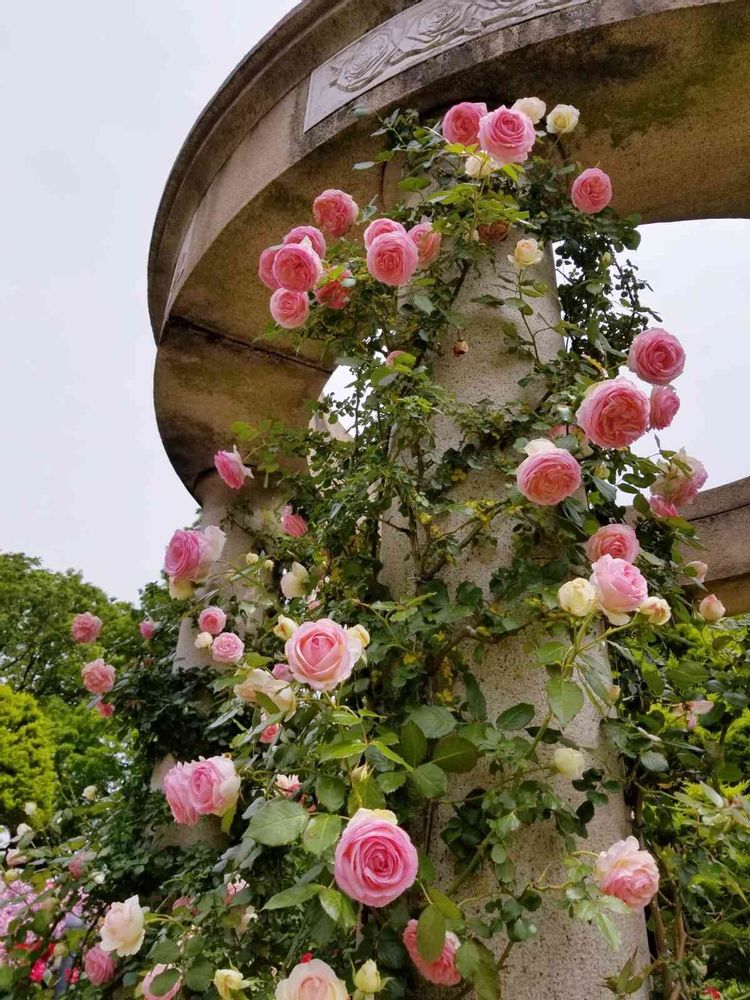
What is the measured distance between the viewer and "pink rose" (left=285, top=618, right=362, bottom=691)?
3.30ft

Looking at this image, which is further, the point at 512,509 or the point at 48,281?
the point at 48,281

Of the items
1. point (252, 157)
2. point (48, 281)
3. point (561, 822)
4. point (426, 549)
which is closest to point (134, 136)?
point (48, 281)

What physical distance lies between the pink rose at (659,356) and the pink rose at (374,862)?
1.16 metres

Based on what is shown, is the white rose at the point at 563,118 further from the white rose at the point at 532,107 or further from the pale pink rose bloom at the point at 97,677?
the pale pink rose bloom at the point at 97,677

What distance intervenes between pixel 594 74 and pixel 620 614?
191 cm

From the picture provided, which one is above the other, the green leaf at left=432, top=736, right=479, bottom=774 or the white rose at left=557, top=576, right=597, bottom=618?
the white rose at left=557, top=576, right=597, bottom=618

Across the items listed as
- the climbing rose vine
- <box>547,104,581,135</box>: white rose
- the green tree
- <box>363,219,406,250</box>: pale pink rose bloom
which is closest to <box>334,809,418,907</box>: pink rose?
the climbing rose vine

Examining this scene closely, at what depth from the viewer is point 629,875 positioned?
0.96m

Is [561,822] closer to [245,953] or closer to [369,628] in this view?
[369,628]

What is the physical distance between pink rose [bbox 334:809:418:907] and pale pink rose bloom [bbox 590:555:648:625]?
18.2 inches

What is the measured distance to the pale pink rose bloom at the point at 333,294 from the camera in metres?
1.81

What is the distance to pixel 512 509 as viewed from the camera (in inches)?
54.7

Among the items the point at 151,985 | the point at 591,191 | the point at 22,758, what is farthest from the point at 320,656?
the point at 22,758

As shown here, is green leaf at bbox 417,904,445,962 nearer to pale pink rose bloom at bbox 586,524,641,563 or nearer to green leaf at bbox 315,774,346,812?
green leaf at bbox 315,774,346,812
